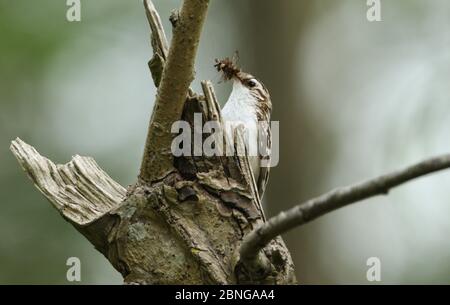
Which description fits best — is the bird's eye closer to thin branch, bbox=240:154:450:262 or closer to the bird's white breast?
the bird's white breast

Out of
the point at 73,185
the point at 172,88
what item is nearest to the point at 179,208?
the point at 172,88

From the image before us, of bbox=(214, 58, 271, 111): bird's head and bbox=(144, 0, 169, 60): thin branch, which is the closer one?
bbox=(144, 0, 169, 60): thin branch

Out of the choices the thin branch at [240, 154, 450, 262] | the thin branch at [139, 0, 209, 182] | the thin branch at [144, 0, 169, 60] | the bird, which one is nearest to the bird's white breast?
the bird

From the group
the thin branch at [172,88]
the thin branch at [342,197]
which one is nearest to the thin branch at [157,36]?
the thin branch at [172,88]

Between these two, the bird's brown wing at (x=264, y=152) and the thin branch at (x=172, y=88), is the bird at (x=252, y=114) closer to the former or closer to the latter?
the bird's brown wing at (x=264, y=152)

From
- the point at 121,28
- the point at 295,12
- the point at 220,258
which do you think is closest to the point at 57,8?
the point at 121,28
